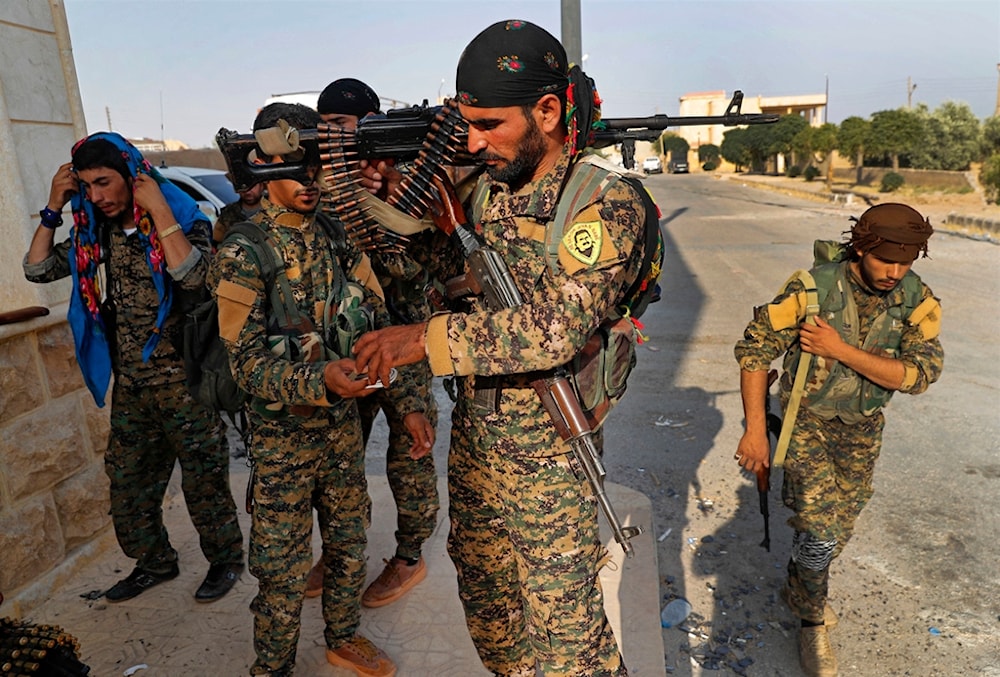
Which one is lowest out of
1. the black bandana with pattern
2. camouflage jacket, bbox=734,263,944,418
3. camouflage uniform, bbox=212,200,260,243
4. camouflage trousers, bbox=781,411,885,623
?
camouflage trousers, bbox=781,411,885,623

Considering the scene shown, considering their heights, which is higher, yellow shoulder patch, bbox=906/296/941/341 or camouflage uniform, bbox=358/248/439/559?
yellow shoulder patch, bbox=906/296/941/341

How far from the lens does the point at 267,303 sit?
2.45 meters

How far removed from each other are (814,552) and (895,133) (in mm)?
34577

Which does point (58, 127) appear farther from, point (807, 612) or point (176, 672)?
point (807, 612)

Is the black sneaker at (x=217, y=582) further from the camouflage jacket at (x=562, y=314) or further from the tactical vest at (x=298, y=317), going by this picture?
the camouflage jacket at (x=562, y=314)

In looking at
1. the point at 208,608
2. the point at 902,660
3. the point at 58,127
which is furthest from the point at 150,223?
the point at 902,660

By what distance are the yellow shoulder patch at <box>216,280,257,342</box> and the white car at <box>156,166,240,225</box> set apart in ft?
20.8

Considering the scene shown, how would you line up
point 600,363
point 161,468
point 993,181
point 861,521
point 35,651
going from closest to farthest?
point 35,651 < point 600,363 < point 161,468 < point 861,521 < point 993,181

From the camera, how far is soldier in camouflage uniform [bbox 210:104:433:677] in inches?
92.8

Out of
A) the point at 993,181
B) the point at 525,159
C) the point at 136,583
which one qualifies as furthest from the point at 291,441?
the point at 993,181

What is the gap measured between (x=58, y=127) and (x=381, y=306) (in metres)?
2.17

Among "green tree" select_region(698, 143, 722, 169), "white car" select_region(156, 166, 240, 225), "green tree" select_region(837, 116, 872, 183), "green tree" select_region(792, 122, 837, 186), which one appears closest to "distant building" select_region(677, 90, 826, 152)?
"green tree" select_region(698, 143, 722, 169)

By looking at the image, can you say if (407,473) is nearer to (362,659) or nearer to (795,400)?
(362,659)

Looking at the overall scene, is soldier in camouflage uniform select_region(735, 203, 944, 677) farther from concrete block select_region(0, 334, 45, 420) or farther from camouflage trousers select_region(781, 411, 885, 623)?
concrete block select_region(0, 334, 45, 420)
